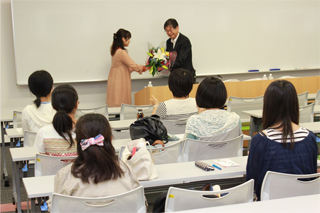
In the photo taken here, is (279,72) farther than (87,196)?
Yes

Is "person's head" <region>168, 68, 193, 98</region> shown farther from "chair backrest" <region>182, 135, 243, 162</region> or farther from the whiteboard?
the whiteboard

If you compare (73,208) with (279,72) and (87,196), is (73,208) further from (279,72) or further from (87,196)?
(279,72)

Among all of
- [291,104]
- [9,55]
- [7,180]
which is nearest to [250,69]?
[9,55]

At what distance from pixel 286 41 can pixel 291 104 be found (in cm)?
607

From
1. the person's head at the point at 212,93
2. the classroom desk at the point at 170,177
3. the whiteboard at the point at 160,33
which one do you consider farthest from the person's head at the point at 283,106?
the whiteboard at the point at 160,33

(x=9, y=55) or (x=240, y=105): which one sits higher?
(x=9, y=55)

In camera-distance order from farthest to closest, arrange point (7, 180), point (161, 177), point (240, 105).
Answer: point (240, 105), point (7, 180), point (161, 177)

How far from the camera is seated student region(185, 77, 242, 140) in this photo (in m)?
2.88

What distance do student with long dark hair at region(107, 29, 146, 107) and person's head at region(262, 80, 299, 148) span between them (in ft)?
13.7

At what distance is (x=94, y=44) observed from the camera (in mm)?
6641

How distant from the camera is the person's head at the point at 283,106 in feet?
6.89

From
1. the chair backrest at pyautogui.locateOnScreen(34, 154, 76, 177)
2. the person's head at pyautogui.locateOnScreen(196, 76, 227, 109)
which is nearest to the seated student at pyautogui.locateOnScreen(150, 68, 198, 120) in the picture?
the person's head at pyautogui.locateOnScreen(196, 76, 227, 109)

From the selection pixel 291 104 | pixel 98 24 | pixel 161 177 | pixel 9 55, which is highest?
pixel 98 24

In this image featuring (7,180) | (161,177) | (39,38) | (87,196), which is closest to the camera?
(87,196)
